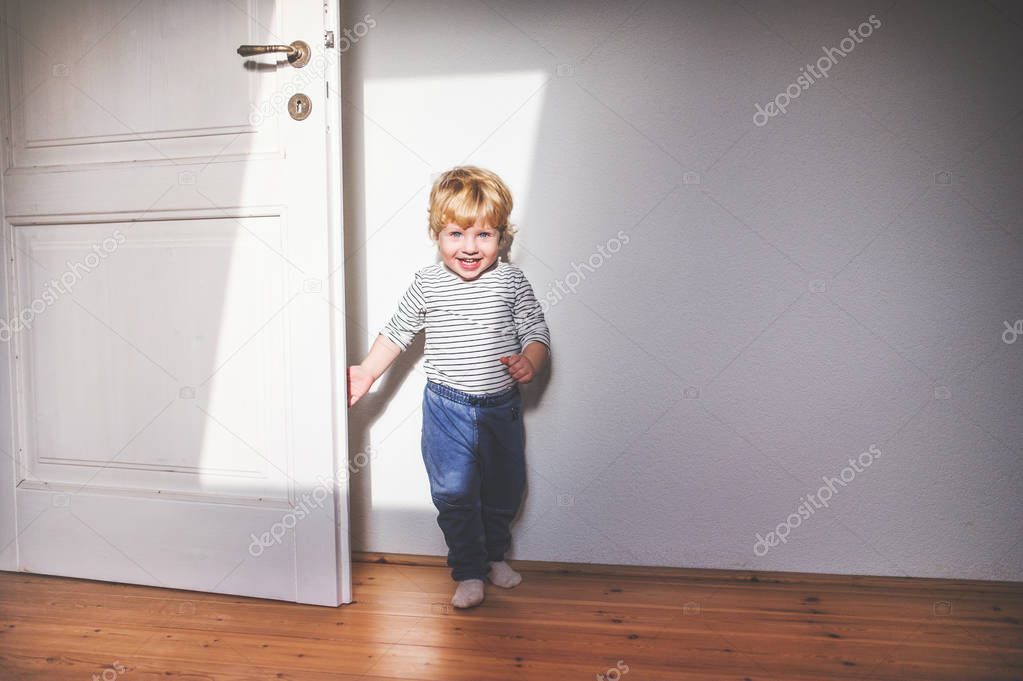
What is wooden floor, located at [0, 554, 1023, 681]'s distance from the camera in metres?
1.41

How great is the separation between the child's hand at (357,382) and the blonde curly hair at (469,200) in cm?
39

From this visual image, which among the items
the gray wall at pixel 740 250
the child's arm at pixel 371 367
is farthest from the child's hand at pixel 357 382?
the gray wall at pixel 740 250

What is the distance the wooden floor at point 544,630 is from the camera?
141 centimetres

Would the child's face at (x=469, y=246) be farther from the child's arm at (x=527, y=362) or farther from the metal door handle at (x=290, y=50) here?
the metal door handle at (x=290, y=50)

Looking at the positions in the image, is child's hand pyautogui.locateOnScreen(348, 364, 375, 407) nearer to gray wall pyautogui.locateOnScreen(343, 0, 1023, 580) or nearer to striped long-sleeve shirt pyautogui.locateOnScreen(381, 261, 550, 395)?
striped long-sleeve shirt pyautogui.locateOnScreen(381, 261, 550, 395)

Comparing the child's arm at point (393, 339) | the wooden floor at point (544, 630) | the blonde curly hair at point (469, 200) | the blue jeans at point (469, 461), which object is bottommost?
the wooden floor at point (544, 630)

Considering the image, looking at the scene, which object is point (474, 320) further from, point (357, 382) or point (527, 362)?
point (357, 382)

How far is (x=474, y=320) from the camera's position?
1715 millimetres

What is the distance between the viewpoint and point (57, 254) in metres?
1.79

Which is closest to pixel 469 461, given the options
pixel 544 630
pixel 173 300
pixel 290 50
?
pixel 544 630

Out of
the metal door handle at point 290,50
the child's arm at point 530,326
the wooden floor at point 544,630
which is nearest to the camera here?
the wooden floor at point 544,630

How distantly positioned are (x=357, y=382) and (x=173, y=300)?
0.51m

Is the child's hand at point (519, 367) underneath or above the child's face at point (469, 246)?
underneath

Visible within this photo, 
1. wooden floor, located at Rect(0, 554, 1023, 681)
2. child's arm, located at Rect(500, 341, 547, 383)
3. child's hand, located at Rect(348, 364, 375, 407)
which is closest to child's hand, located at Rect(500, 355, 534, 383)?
child's arm, located at Rect(500, 341, 547, 383)
